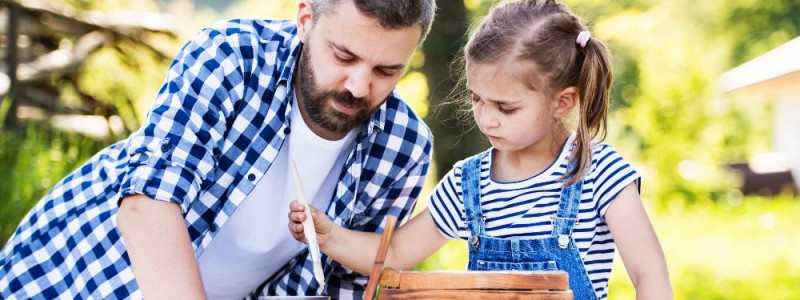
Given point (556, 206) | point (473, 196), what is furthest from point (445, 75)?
point (556, 206)

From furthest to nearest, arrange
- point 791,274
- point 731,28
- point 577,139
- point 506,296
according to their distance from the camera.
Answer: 1. point 731,28
2. point 791,274
3. point 577,139
4. point 506,296

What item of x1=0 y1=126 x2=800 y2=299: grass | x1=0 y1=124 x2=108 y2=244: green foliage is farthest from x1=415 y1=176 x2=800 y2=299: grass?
x1=0 y1=124 x2=108 y2=244: green foliage

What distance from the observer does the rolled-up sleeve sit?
1.93 m

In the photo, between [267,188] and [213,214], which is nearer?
[213,214]

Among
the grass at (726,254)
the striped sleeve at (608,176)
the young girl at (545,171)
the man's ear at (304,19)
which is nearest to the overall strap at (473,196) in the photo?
the young girl at (545,171)

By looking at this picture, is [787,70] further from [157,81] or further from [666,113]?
[157,81]

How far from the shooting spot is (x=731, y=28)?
25.8 m

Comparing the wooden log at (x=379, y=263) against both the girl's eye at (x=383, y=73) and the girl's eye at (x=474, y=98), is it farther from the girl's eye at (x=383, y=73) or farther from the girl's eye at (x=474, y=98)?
the girl's eye at (x=383, y=73)

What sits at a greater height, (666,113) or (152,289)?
(666,113)

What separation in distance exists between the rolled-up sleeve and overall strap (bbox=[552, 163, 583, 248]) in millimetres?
779

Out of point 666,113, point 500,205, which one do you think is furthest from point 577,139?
point 666,113

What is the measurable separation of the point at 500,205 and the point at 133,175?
0.80 metres

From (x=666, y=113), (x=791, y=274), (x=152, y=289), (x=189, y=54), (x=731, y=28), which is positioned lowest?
(x=152, y=289)

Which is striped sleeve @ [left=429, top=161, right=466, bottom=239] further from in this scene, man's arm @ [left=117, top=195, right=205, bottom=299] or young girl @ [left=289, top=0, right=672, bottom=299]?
man's arm @ [left=117, top=195, right=205, bottom=299]
